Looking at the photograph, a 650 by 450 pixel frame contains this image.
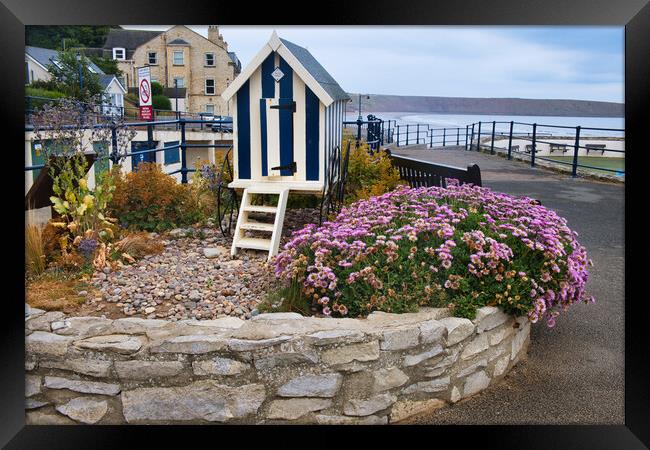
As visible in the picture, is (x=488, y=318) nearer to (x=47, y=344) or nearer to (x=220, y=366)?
(x=220, y=366)

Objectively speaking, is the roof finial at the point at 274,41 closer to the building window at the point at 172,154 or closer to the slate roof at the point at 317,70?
the slate roof at the point at 317,70

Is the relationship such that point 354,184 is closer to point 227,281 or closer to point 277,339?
point 227,281

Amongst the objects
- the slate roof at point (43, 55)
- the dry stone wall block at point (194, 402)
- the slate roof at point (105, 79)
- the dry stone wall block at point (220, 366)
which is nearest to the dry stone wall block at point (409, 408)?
the dry stone wall block at point (194, 402)

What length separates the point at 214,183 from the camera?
6395 millimetres

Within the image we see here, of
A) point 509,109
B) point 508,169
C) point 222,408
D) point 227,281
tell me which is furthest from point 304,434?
point 508,169

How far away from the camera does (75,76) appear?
A: 17.1 ft

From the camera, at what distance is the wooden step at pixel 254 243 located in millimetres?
5273

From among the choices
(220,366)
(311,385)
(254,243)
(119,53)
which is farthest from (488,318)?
(119,53)

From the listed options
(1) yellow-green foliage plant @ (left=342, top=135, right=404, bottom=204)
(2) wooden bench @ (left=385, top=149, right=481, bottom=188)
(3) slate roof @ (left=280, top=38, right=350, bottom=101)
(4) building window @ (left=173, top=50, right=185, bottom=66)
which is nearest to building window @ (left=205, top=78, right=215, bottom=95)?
(4) building window @ (left=173, top=50, right=185, bottom=66)

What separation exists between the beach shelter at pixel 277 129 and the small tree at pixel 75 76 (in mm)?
1044

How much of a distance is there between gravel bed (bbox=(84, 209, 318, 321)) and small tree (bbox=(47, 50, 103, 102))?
1.32m

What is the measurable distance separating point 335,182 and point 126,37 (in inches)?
87.2

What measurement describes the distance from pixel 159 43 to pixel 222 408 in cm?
286

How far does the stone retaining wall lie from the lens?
3586 millimetres
